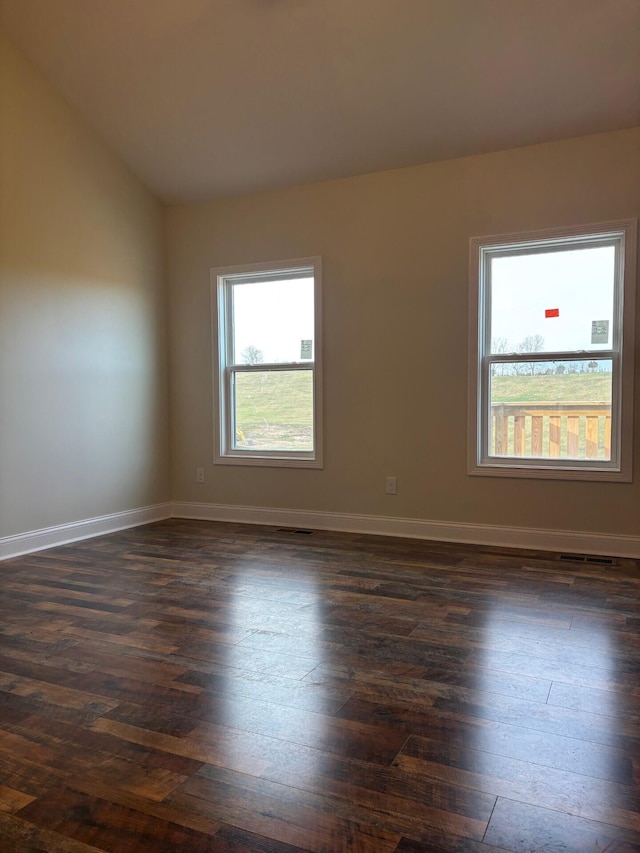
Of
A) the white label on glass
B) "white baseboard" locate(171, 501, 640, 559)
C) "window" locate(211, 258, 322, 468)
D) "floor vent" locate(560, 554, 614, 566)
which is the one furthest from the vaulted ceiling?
"floor vent" locate(560, 554, 614, 566)

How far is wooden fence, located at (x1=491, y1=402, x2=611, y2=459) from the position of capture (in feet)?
13.6

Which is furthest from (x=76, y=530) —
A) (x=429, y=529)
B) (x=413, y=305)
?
(x=413, y=305)

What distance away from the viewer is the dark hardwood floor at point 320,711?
1484mm

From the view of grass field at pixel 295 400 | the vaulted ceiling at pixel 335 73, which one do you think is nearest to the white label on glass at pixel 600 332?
the view of grass field at pixel 295 400

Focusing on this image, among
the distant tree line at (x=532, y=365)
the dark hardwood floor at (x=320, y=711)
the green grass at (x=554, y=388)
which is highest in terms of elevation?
the distant tree line at (x=532, y=365)

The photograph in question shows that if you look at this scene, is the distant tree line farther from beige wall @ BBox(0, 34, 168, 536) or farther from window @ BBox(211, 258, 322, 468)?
beige wall @ BBox(0, 34, 168, 536)

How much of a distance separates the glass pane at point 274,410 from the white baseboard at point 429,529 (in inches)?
21.9

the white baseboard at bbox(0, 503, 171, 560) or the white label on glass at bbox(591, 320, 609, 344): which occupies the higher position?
the white label on glass at bbox(591, 320, 609, 344)

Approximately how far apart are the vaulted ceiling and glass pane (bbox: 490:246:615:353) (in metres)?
0.80

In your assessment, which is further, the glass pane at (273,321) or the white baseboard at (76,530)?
the glass pane at (273,321)

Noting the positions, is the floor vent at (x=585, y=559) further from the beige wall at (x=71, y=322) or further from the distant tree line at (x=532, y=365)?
the beige wall at (x=71, y=322)

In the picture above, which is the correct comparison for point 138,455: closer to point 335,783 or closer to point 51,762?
point 51,762

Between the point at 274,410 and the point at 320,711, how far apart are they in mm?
3373

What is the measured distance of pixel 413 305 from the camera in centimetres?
457
